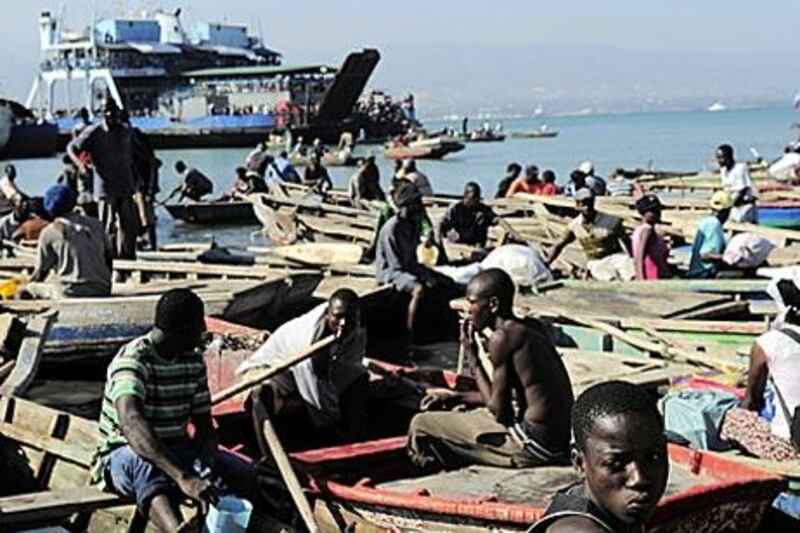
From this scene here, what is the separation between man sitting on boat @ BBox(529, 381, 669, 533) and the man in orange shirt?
16.8 metres

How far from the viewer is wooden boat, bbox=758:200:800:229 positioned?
18.3 meters

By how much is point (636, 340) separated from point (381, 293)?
2831 mm

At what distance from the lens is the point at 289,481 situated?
6.23 m

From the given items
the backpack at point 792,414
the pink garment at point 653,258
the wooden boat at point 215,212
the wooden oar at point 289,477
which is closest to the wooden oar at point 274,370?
the wooden oar at point 289,477

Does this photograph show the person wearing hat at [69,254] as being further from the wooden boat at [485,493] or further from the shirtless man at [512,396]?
the shirtless man at [512,396]

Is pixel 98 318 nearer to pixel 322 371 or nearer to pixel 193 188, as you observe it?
pixel 322 371

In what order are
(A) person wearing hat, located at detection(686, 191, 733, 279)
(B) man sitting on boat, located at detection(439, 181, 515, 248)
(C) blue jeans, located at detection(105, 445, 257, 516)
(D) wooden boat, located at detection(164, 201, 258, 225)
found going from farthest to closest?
1. (D) wooden boat, located at detection(164, 201, 258, 225)
2. (B) man sitting on boat, located at detection(439, 181, 515, 248)
3. (A) person wearing hat, located at detection(686, 191, 733, 279)
4. (C) blue jeans, located at detection(105, 445, 257, 516)

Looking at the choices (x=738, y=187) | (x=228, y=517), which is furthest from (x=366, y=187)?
(x=228, y=517)

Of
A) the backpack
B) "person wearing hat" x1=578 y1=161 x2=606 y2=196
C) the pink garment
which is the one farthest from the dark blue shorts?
"person wearing hat" x1=578 y1=161 x2=606 y2=196

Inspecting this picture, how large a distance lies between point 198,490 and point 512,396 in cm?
170

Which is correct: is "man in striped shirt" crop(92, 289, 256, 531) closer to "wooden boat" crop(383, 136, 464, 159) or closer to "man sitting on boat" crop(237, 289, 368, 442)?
"man sitting on boat" crop(237, 289, 368, 442)

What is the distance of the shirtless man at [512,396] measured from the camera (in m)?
6.11

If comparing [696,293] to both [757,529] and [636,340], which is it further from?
[757,529]

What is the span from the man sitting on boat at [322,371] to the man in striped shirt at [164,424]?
639mm
